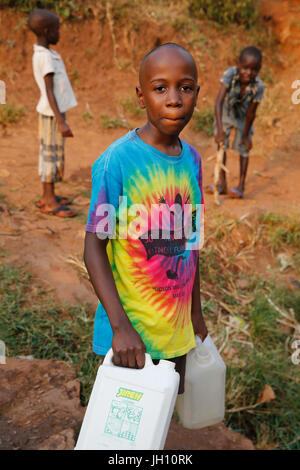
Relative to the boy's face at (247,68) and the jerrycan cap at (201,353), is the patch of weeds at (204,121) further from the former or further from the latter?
the jerrycan cap at (201,353)

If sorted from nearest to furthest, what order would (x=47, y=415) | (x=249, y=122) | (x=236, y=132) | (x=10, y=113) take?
(x=47, y=415), (x=249, y=122), (x=236, y=132), (x=10, y=113)

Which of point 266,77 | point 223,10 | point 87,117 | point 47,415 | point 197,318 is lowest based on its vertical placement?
point 47,415

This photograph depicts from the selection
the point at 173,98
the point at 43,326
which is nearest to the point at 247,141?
the point at 43,326

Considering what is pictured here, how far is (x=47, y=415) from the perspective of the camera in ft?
6.43

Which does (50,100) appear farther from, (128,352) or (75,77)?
(75,77)

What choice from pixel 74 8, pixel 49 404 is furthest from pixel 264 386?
pixel 74 8

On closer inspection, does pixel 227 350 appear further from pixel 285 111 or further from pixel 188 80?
pixel 285 111

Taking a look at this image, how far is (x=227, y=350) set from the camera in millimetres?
2801

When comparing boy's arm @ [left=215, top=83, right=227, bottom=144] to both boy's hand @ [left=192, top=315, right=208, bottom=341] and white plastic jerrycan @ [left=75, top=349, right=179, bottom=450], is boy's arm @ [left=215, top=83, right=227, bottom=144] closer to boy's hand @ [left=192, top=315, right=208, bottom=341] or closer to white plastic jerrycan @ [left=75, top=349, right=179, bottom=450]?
boy's hand @ [left=192, top=315, right=208, bottom=341]

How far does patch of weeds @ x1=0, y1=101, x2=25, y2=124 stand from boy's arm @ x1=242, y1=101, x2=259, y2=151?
305 cm

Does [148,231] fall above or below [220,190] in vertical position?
below

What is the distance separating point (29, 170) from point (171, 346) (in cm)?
400

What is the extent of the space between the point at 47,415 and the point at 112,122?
5.24 m

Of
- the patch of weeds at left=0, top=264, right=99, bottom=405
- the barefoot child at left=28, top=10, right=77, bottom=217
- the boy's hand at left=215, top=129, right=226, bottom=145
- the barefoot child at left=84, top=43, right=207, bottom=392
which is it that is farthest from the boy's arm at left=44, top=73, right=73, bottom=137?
the barefoot child at left=84, top=43, right=207, bottom=392
